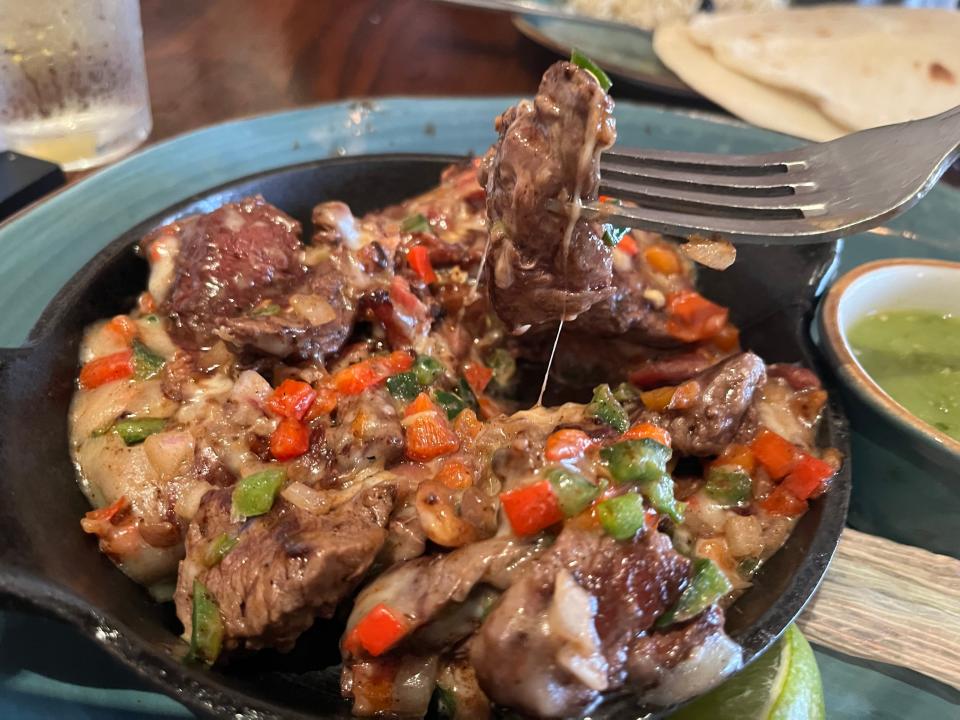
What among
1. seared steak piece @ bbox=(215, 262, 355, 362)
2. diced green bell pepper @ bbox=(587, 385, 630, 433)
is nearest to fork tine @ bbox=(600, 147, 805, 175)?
diced green bell pepper @ bbox=(587, 385, 630, 433)

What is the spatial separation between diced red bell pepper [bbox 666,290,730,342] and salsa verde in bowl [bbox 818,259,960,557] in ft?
1.09

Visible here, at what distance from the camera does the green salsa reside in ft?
7.93

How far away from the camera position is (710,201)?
193 cm

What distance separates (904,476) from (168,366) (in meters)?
2.21

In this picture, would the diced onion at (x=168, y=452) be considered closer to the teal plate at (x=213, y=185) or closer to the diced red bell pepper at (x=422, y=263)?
the teal plate at (x=213, y=185)

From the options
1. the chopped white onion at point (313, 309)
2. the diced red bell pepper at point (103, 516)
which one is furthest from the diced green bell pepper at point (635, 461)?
the diced red bell pepper at point (103, 516)

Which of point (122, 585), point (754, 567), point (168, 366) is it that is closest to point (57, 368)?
point (168, 366)

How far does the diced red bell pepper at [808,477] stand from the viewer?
1.98 metres

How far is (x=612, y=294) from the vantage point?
→ 2.30 metres

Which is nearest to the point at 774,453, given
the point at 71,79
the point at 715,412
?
the point at 715,412

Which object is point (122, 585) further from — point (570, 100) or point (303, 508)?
point (570, 100)

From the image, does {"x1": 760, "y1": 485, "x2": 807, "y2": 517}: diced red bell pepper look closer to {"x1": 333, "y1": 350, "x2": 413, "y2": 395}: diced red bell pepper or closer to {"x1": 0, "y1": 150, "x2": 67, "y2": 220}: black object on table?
{"x1": 333, "y1": 350, "x2": 413, "y2": 395}: diced red bell pepper

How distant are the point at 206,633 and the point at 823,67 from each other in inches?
170

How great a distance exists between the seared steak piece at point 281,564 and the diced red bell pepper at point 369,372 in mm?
397
